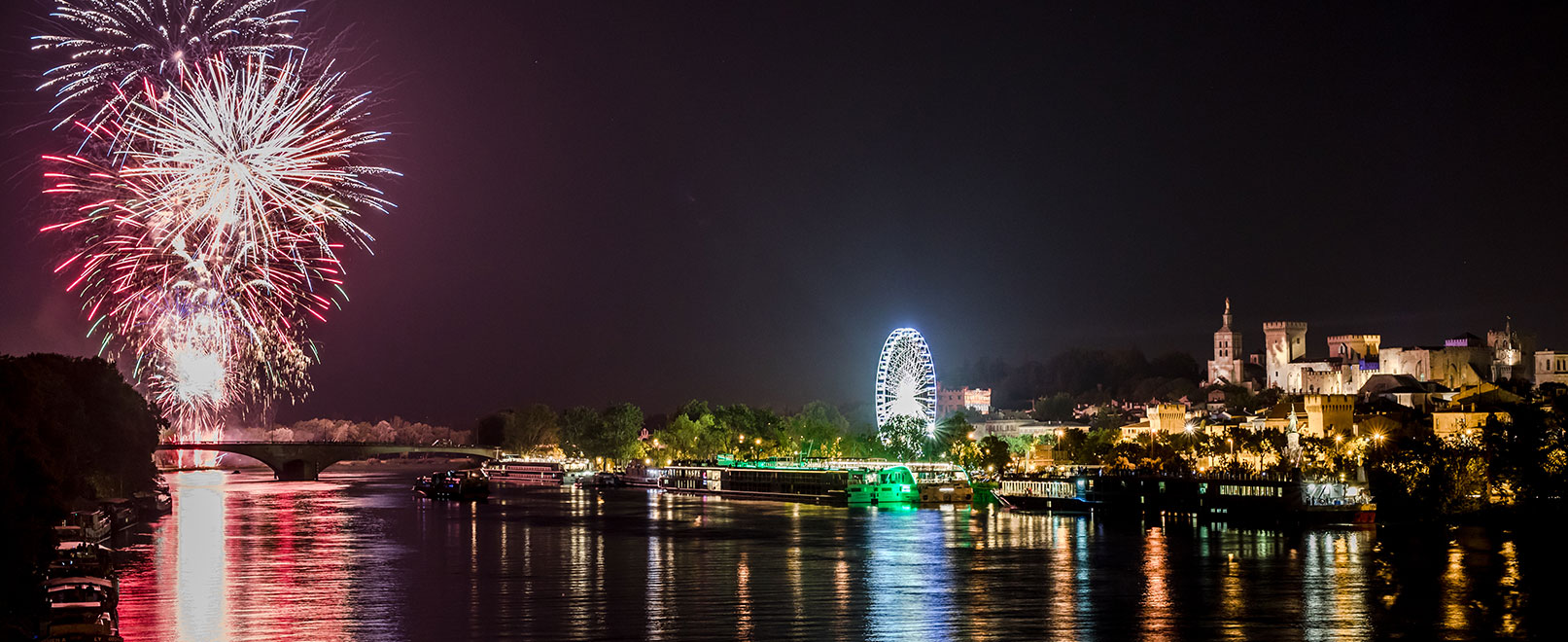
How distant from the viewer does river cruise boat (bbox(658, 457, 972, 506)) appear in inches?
4656

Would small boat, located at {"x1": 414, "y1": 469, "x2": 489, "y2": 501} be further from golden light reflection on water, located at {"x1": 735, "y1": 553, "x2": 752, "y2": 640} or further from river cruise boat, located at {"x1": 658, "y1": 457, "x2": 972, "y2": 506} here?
golden light reflection on water, located at {"x1": 735, "y1": 553, "x2": 752, "y2": 640}

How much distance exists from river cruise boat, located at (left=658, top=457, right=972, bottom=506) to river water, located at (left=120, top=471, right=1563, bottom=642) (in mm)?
27806

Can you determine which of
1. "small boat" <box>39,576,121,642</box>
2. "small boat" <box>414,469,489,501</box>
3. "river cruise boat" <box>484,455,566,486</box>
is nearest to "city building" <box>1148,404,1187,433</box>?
"river cruise boat" <box>484,455,566,486</box>

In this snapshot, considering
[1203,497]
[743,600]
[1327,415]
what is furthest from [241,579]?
[1327,415]

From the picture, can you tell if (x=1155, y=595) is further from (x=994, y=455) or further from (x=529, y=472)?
(x=529, y=472)

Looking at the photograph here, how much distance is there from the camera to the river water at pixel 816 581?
136 ft

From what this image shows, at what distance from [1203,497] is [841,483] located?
3511 cm

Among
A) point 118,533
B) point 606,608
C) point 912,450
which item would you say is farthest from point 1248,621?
point 912,450

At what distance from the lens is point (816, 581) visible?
53500 millimetres

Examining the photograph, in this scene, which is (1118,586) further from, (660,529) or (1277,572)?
(660,529)

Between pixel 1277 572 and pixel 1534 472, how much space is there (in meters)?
27.7

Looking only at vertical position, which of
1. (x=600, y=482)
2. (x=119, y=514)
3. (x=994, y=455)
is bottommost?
(x=600, y=482)

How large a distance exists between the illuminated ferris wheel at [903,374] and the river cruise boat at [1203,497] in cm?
1071

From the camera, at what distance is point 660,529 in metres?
83.6
